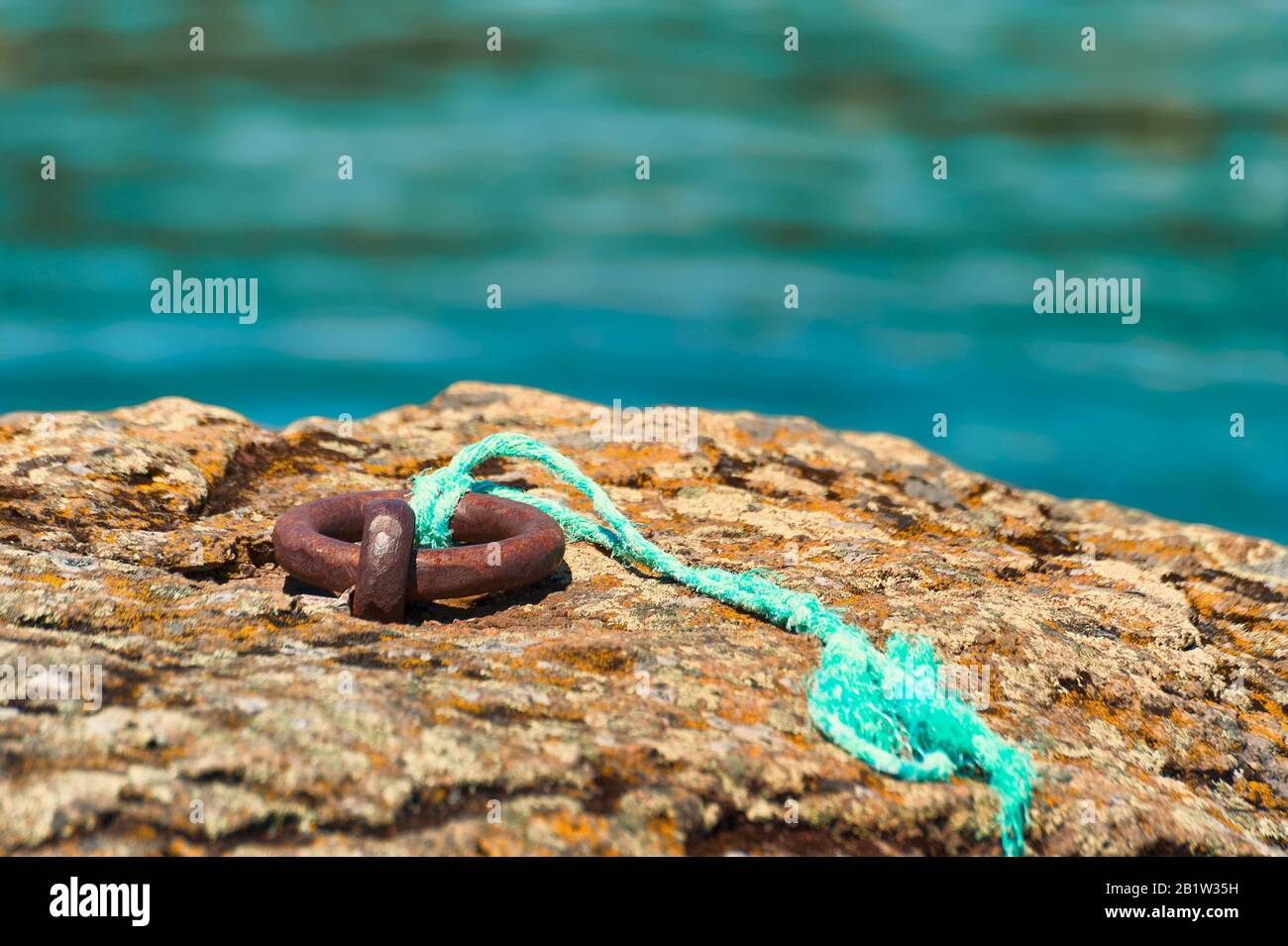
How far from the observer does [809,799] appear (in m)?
1.94

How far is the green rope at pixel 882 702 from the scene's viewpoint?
2.07 meters

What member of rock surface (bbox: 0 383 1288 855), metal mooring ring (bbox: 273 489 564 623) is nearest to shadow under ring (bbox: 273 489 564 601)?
metal mooring ring (bbox: 273 489 564 623)

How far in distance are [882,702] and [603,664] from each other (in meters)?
0.66

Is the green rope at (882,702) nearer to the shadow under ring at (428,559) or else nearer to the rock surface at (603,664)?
the rock surface at (603,664)

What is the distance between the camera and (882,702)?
2268mm

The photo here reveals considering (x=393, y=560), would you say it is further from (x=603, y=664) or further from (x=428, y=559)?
(x=603, y=664)

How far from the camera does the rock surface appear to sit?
5.64 feet

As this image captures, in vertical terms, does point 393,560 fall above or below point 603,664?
above

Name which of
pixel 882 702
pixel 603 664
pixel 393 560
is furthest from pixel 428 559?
pixel 882 702

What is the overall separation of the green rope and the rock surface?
4 centimetres

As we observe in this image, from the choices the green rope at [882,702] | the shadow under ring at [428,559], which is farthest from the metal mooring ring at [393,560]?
the green rope at [882,702]

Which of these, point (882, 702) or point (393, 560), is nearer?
point (882, 702)

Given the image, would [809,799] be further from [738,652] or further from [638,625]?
[638,625]

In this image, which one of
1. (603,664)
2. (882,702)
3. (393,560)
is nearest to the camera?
(882,702)
